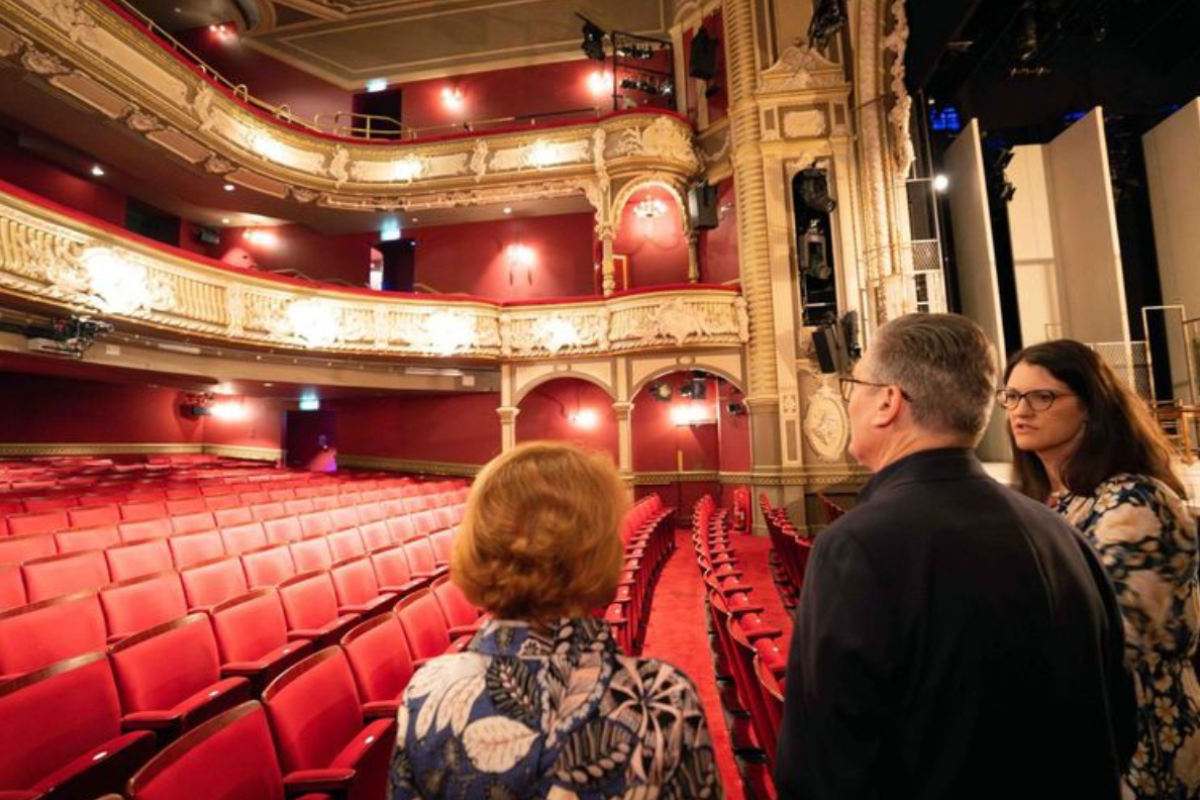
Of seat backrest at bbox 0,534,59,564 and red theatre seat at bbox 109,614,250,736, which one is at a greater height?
seat backrest at bbox 0,534,59,564

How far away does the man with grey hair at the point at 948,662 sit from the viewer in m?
0.61

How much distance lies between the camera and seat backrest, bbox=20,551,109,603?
2395 millimetres

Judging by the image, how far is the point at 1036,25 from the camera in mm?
5766

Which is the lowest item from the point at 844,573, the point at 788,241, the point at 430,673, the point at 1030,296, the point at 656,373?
the point at 430,673

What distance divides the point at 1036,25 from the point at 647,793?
304 inches

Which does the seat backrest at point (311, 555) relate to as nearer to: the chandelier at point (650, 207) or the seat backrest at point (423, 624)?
the seat backrest at point (423, 624)

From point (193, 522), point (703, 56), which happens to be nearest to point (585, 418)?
point (703, 56)

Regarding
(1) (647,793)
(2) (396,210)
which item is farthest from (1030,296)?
(1) (647,793)

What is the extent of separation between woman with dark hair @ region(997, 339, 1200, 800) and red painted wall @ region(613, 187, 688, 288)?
875cm

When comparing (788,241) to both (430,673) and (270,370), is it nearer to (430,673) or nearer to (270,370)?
(270,370)

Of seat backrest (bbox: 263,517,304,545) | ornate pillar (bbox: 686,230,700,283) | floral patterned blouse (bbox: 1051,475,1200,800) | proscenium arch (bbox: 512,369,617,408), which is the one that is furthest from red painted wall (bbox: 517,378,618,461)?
floral patterned blouse (bbox: 1051,475,1200,800)

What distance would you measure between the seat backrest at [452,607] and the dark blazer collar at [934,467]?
7.09 ft

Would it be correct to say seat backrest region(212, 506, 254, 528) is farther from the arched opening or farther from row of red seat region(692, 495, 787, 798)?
the arched opening

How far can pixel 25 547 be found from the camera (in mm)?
2898
